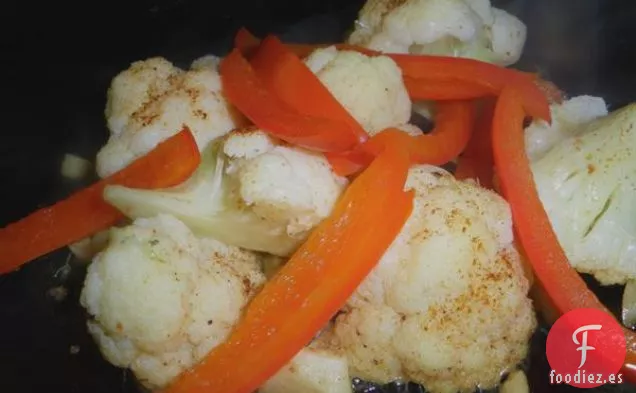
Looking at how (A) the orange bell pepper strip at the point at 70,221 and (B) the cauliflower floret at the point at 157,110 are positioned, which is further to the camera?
(B) the cauliflower floret at the point at 157,110

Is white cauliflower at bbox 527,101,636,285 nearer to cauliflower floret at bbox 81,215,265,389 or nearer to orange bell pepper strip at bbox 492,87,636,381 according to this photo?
orange bell pepper strip at bbox 492,87,636,381

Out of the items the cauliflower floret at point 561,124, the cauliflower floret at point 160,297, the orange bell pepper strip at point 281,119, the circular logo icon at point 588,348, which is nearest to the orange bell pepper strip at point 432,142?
the orange bell pepper strip at point 281,119

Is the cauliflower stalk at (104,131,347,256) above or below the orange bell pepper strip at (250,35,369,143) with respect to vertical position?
below

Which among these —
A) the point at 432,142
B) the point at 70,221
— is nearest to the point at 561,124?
the point at 432,142

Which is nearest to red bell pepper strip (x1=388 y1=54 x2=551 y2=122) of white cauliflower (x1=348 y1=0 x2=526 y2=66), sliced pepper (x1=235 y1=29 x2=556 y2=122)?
sliced pepper (x1=235 y1=29 x2=556 y2=122)

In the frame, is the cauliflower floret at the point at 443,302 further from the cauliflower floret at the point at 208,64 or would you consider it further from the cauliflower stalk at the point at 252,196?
the cauliflower floret at the point at 208,64

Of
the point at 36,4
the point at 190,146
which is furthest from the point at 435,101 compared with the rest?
the point at 36,4

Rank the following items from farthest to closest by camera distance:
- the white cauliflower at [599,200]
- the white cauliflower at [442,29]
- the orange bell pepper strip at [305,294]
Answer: the white cauliflower at [442,29] < the white cauliflower at [599,200] < the orange bell pepper strip at [305,294]
